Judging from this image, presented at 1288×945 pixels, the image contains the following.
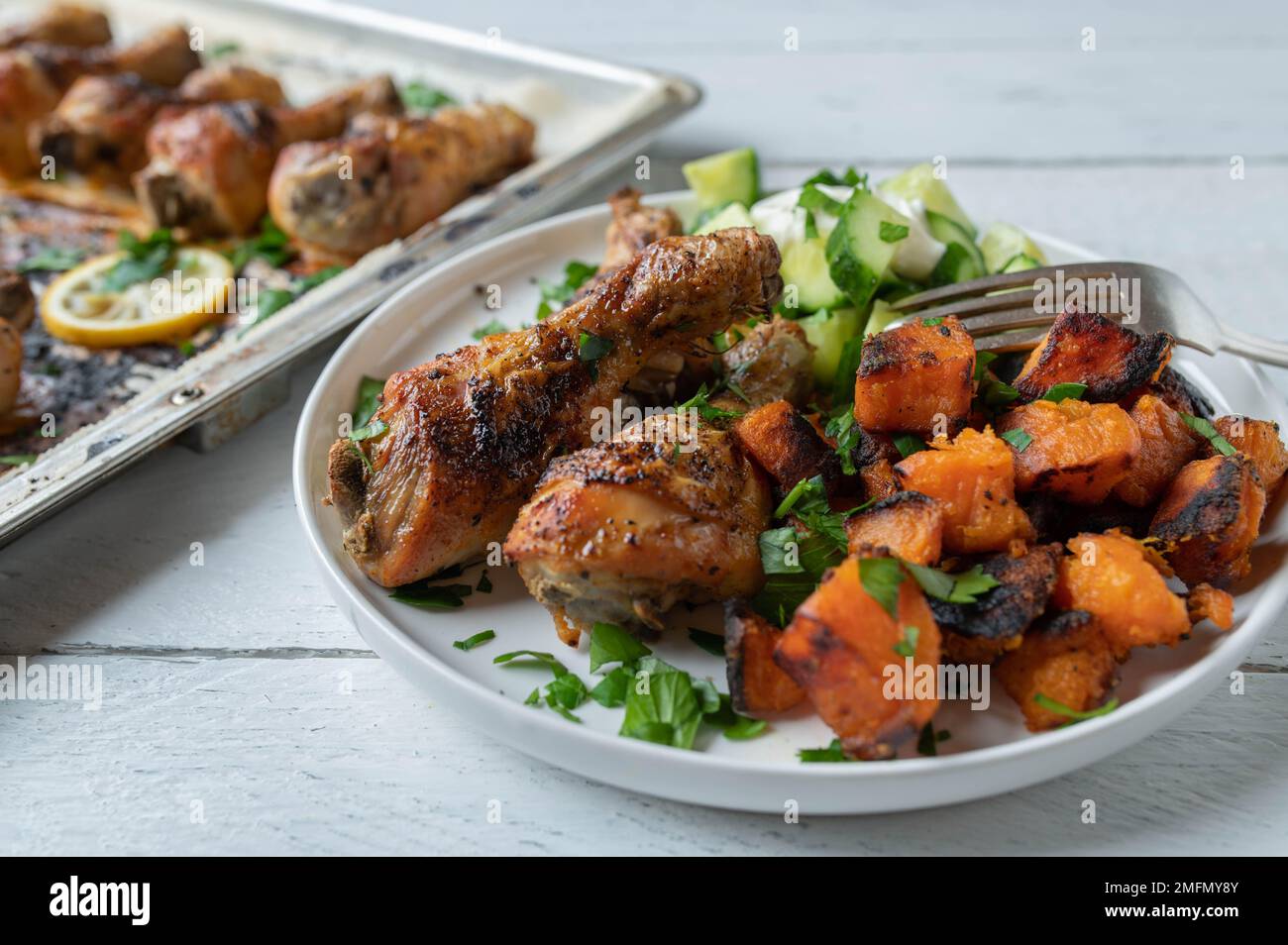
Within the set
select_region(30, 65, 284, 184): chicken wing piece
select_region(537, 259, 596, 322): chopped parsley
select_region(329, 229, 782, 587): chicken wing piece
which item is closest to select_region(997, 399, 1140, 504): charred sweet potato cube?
select_region(329, 229, 782, 587): chicken wing piece

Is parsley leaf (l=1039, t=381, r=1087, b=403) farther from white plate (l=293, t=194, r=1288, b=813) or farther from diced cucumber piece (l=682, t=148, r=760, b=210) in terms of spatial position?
diced cucumber piece (l=682, t=148, r=760, b=210)

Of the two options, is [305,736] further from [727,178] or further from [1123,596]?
[727,178]

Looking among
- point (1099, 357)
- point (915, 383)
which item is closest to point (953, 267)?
point (1099, 357)

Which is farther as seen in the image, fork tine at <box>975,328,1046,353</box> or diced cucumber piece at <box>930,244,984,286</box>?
diced cucumber piece at <box>930,244,984,286</box>

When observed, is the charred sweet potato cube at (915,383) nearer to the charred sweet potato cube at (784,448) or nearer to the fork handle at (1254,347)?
the charred sweet potato cube at (784,448)

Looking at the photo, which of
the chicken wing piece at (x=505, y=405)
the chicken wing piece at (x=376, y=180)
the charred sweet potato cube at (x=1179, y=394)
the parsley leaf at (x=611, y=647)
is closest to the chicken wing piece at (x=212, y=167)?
the chicken wing piece at (x=376, y=180)

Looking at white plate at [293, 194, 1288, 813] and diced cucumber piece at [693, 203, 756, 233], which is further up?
diced cucumber piece at [693, 203, 756, 233]
